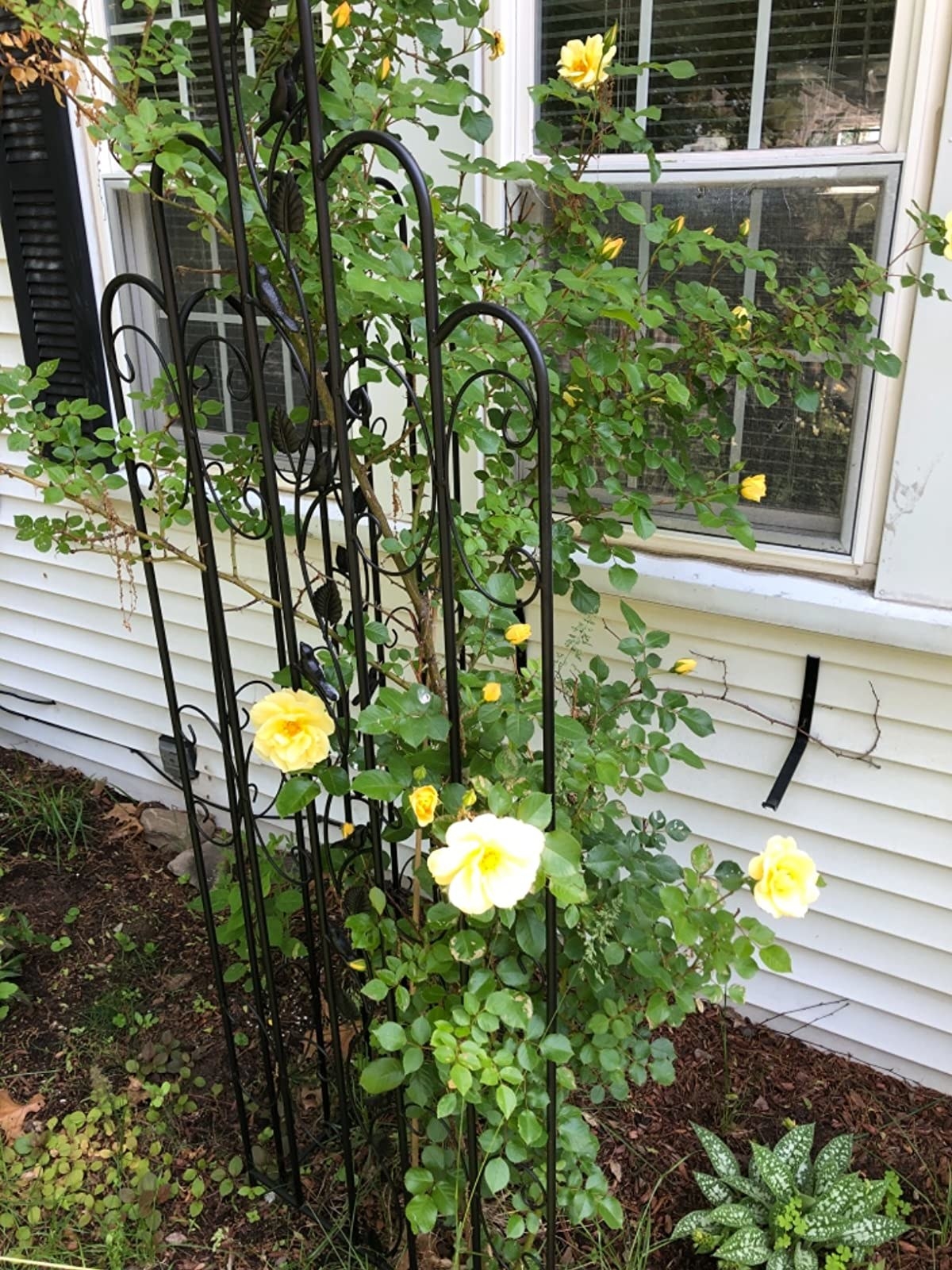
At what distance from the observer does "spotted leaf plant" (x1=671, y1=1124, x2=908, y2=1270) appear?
1653 mm

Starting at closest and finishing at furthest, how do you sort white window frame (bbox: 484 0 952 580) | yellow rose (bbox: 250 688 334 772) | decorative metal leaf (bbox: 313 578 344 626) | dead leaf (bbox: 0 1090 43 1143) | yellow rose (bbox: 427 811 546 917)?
yellow rose (bbox: 427 811 546 917) → yellow rose (bbox: 250 688 334 772) → decorative metal leaf (bbox: 313 578 344 626) → white window frame (bbox: 484 0 952 580) → dead leaf (bbox: 0 1090 43 1143)

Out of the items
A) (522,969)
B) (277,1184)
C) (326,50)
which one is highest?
(326,50)

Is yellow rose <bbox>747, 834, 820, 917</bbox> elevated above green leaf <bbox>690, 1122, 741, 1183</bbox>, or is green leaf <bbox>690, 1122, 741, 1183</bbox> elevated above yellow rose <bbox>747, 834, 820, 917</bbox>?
yellow rose <bbox>747, 834, 820, 917</bbox>

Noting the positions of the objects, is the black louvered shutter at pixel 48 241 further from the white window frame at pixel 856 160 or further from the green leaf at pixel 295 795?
the green leaf at pixel 295 795

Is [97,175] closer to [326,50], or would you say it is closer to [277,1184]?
[326,50]

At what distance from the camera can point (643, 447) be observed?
1596 millimetres

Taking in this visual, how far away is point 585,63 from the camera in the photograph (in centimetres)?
138

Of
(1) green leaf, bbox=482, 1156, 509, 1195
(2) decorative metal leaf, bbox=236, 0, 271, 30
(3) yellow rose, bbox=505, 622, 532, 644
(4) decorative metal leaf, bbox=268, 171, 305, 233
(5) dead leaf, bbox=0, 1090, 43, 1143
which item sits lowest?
(5) dead leaf, bbox=0, 1090, 43, 1143

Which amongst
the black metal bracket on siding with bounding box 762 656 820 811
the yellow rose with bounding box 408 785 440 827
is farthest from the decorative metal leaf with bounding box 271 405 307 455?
the black metal bracket on siding with bounding box 762 656 820 811

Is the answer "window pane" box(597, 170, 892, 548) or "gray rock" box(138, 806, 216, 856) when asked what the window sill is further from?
"gray rock" box(138, 806, 216, 856)

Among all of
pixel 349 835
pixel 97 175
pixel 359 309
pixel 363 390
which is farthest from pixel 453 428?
pixel 97 175

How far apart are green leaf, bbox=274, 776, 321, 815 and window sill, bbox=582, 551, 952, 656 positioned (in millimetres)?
924

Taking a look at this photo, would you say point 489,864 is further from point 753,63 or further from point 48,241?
point 48,241

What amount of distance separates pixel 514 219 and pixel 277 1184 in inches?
76.4
